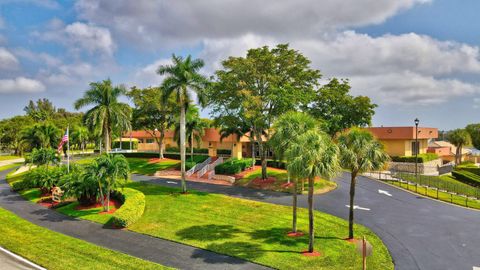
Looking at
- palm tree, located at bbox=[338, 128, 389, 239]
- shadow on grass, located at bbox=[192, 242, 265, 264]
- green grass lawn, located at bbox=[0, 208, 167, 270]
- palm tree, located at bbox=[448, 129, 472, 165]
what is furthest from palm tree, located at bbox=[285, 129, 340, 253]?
palm tree, located at bbox=[448, 129, 472, 165]

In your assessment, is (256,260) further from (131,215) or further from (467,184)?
(467,184)

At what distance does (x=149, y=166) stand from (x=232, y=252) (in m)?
38.5

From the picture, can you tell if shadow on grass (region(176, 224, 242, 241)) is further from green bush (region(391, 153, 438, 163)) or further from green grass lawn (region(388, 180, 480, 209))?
green bush (region(391, 153, 438, 163))

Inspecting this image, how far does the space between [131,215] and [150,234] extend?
3.09 metres

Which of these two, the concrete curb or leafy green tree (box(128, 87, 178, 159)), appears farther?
leafy green tree (box(128, 87, 178, 159))

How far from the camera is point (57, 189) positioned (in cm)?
3203

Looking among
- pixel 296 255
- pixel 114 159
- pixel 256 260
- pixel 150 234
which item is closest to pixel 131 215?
pixel 150 234

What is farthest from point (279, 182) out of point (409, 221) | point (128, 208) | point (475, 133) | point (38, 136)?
point (475, 133)

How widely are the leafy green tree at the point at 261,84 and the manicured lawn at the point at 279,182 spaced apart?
80.7 inches

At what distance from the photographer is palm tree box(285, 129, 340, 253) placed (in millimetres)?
18203

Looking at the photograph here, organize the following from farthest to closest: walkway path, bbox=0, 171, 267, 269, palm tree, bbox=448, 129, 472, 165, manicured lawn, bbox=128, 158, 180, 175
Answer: palm tree, bbox=448, 129, 472, 165
manicured lawn, bbox=128, 158, 180, 175
walkway path, bbox=0, 171, 267, 269

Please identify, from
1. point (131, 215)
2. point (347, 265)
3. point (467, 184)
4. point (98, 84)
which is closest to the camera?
point (347, 265)

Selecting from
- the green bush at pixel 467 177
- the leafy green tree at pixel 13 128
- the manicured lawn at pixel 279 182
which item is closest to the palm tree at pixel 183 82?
the manicured lawn at pixel 279 182

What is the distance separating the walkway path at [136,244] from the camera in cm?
1755
